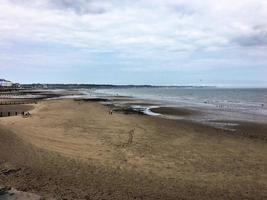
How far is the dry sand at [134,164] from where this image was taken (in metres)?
11.1

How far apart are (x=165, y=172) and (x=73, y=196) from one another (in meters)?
4.07

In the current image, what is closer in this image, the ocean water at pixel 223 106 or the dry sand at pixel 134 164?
the dry sand at pixel 134 164

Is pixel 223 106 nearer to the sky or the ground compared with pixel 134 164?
nearer to the ground

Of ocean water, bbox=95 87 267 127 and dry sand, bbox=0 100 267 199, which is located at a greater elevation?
dry sand, bbox=0 100 267 199

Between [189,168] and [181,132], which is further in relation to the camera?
[181,132]

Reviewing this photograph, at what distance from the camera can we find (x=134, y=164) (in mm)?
14539

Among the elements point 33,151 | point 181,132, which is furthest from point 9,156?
point 181,132

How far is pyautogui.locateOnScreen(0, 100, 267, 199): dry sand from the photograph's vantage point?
36.6 feet

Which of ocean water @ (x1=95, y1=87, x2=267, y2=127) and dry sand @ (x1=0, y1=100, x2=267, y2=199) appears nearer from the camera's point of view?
dry sand @ (x1=0, y1=100, x2=267, y2=199)

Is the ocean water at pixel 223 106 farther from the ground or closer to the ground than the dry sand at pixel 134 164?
closer to the ground

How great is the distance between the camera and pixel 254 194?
11.1 m

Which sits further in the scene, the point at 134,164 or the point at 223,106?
the point at 223,106

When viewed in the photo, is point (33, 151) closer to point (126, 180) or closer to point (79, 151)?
point (79, 151)

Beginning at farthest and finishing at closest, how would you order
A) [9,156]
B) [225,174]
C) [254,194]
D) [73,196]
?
[9,156] < [225,174] < [254,194] < [73,196]
